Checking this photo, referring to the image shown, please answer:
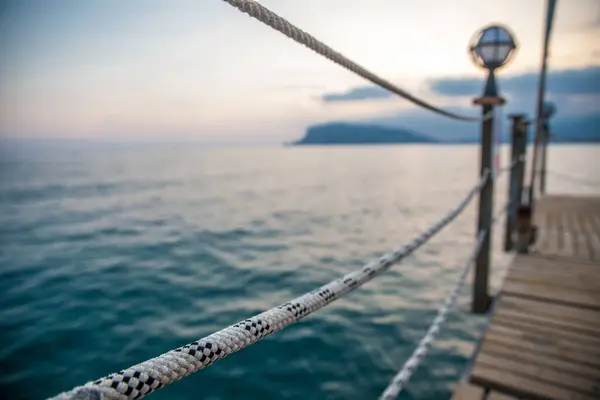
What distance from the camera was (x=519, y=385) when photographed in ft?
7.31

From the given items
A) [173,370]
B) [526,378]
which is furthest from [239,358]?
[173,370]

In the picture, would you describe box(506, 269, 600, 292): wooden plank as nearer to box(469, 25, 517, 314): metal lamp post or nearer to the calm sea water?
box(469, 25, 517, 314): metal lamp post

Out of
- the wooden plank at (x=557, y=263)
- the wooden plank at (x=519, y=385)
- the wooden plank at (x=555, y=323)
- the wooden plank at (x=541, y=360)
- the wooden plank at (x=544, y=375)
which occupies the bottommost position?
the wooden plank at (x=519, y=385)

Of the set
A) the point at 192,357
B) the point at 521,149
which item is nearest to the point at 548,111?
the point at 521,149

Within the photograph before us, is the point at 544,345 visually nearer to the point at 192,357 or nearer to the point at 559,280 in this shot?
the point at 559,280

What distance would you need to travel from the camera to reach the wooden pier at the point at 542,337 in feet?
7.32

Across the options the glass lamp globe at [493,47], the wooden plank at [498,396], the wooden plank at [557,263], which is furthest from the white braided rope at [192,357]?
the wooden plank at [557,263]

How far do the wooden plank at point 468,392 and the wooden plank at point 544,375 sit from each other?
0.23 m

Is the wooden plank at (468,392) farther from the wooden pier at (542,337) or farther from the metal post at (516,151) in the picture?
the metal post at (516,151)

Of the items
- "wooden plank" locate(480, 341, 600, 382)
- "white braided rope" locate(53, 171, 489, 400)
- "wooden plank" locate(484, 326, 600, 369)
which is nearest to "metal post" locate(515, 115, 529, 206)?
"wooden plank" locate(484, 326, 600, 369)

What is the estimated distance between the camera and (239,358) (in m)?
5.11

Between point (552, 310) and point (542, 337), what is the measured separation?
0.54 metres

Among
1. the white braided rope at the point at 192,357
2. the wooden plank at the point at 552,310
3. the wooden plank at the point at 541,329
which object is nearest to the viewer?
the white braided rope at the point at 192,357

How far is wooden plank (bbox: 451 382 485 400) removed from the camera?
219cm
